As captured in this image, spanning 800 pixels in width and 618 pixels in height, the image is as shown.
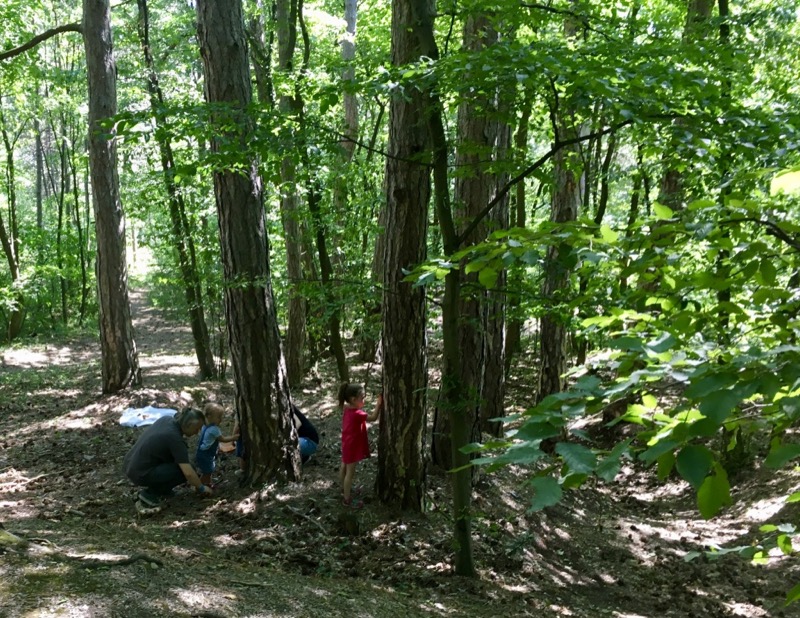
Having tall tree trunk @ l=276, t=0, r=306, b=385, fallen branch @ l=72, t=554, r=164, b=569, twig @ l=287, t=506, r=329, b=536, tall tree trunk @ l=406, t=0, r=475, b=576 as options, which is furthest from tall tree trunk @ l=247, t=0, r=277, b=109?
fallen branch @ l=72, t=554, r=164, b=569

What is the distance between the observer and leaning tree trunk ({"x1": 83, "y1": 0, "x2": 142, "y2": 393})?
10.9 metres

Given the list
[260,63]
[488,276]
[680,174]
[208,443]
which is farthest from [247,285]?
[680,174]

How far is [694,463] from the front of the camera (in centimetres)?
145

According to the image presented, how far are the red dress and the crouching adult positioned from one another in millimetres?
1565

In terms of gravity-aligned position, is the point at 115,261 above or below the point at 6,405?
above

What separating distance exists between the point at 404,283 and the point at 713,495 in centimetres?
459

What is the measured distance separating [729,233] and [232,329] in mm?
5347

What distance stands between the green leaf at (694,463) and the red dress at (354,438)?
5.56m

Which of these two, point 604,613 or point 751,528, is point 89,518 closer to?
point 604,613

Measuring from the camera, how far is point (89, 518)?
21.1 ft

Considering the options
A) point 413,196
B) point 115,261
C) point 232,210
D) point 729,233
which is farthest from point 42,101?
point 729,233

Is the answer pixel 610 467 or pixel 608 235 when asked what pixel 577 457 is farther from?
pixel 608 235

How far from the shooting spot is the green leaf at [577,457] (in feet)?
4.77

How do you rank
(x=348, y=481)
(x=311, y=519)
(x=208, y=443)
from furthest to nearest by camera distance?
(x=208, y=443)
(x=348, y=481)
(x=311, y=519)
